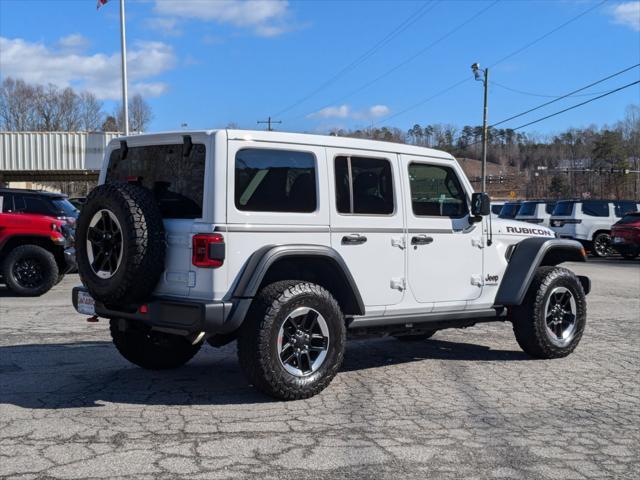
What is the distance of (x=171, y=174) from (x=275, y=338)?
150 cm

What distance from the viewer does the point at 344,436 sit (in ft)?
15.1

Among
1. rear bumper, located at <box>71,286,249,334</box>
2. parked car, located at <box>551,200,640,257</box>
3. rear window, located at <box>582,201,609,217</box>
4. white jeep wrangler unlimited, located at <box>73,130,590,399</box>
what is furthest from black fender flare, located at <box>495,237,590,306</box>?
rear window, located at <box>582,201,609,217</box>

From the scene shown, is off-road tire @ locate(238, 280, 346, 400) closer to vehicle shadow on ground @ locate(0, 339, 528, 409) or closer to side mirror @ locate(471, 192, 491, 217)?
vehicle shadow on ground @ locate(0, 339, 528, 409)

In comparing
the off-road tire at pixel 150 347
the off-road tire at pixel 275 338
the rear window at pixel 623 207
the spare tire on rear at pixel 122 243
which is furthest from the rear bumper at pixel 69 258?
the rear window at pixel 623 207

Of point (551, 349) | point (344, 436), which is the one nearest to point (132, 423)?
point (344, 436)

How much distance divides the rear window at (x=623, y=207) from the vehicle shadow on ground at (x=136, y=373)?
57.8 ft

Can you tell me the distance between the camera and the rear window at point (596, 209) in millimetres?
23109

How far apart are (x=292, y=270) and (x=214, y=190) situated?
1.01 metres

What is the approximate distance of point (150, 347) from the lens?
6.35 m

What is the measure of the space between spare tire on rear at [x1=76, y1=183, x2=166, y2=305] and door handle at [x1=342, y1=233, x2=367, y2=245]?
4.72ft

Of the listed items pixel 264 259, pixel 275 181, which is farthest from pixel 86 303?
pixel 275 181

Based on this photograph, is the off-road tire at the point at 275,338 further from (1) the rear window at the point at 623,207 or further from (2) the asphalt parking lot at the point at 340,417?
(1) the rear window at the point at 623,207

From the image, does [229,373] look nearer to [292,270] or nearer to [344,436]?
[292,270]

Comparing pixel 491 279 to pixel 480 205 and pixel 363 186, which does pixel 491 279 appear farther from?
pixel 363 186
